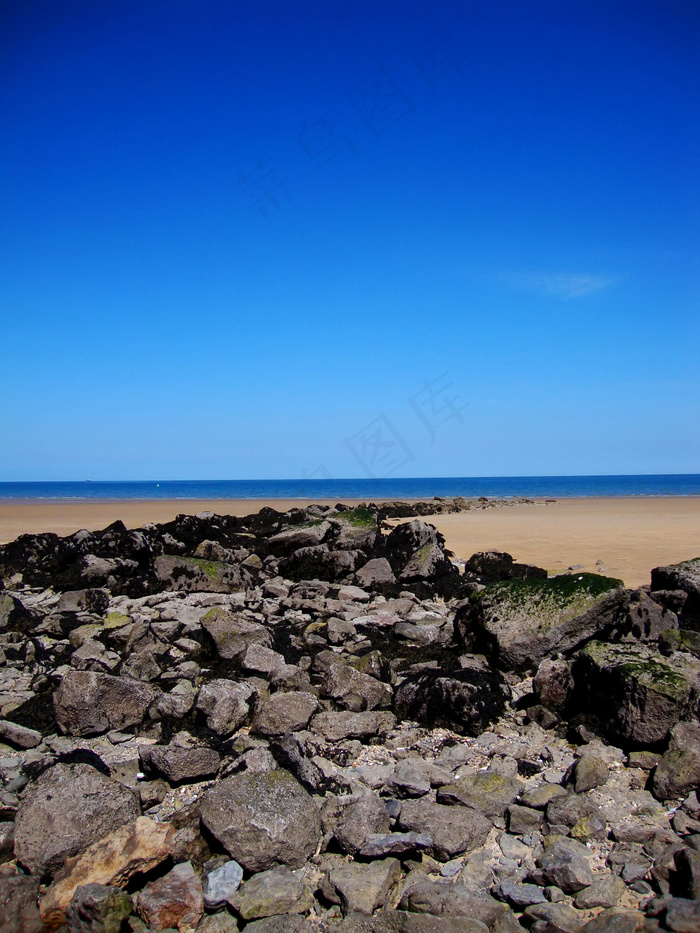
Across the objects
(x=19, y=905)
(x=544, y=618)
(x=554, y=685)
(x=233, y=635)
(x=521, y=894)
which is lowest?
(x=19, y=905)

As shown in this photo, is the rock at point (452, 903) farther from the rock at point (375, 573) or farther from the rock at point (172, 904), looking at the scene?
the rock at point (375, 573)

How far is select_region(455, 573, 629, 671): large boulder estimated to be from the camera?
664cm

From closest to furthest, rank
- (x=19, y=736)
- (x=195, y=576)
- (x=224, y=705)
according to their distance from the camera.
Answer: (x=19, y=736)
(x=224, y=705)
(x=195, y=576)

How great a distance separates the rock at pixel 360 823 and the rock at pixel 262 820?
19cm

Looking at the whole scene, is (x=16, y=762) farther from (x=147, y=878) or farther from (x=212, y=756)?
(x=147, y=878)

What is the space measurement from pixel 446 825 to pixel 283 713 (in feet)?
6.20

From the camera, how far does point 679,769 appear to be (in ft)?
15.4

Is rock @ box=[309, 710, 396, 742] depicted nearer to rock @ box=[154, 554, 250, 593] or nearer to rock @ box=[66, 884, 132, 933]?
rock @ box=[66, 884, 132, 933]

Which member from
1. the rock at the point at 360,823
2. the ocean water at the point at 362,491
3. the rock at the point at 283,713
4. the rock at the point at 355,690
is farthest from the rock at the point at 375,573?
the ocean water at the point at 362,491

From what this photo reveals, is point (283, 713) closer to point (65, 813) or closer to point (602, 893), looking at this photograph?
point (65, 813)

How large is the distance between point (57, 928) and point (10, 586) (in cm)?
818

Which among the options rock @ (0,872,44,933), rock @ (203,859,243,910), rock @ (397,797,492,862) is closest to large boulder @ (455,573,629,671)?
rock @ (397,797,492,862)

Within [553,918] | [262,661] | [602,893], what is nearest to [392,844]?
[553,918]

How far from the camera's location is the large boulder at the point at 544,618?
21.8 feet
